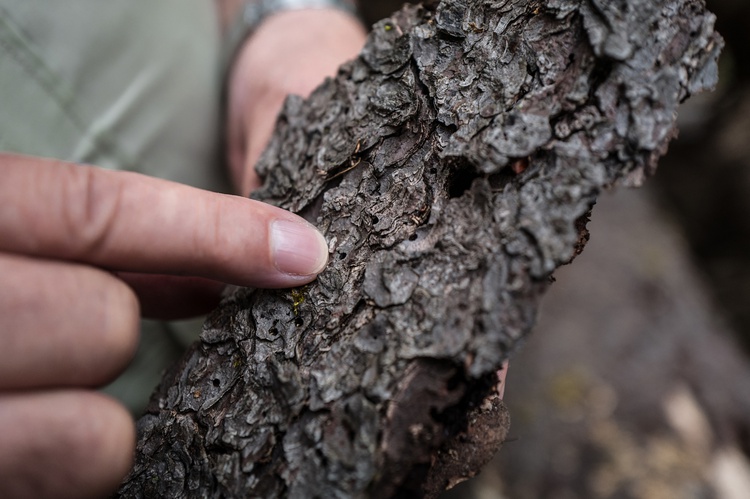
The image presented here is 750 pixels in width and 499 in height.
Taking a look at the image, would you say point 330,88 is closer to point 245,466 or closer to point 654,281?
point 245,466

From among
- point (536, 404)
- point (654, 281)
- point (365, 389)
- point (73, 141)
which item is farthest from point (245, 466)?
point (654, 281)

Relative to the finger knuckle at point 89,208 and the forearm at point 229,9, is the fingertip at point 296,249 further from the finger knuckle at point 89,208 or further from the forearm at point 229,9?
Result: the forearm at point 229,9

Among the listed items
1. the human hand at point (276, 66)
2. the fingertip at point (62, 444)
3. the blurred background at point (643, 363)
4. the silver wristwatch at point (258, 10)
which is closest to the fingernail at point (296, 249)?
the fingertip at point (62, 444)

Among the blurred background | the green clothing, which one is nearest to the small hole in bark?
the green clothing

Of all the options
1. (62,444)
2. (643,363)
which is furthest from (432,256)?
(643,363)

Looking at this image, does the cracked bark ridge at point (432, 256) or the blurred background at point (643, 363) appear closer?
the cracked bark ridge at point (432, 256)

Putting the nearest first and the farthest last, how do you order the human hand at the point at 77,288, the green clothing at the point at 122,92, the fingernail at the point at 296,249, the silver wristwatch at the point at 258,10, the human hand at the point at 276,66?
the human hand at the point at 77,288 → the fingernail at the point at 296,249 → the green clothing at the point at 122,92 → the human hand at the point at 276,66 → the silver wristwatch at the point at 258,10
